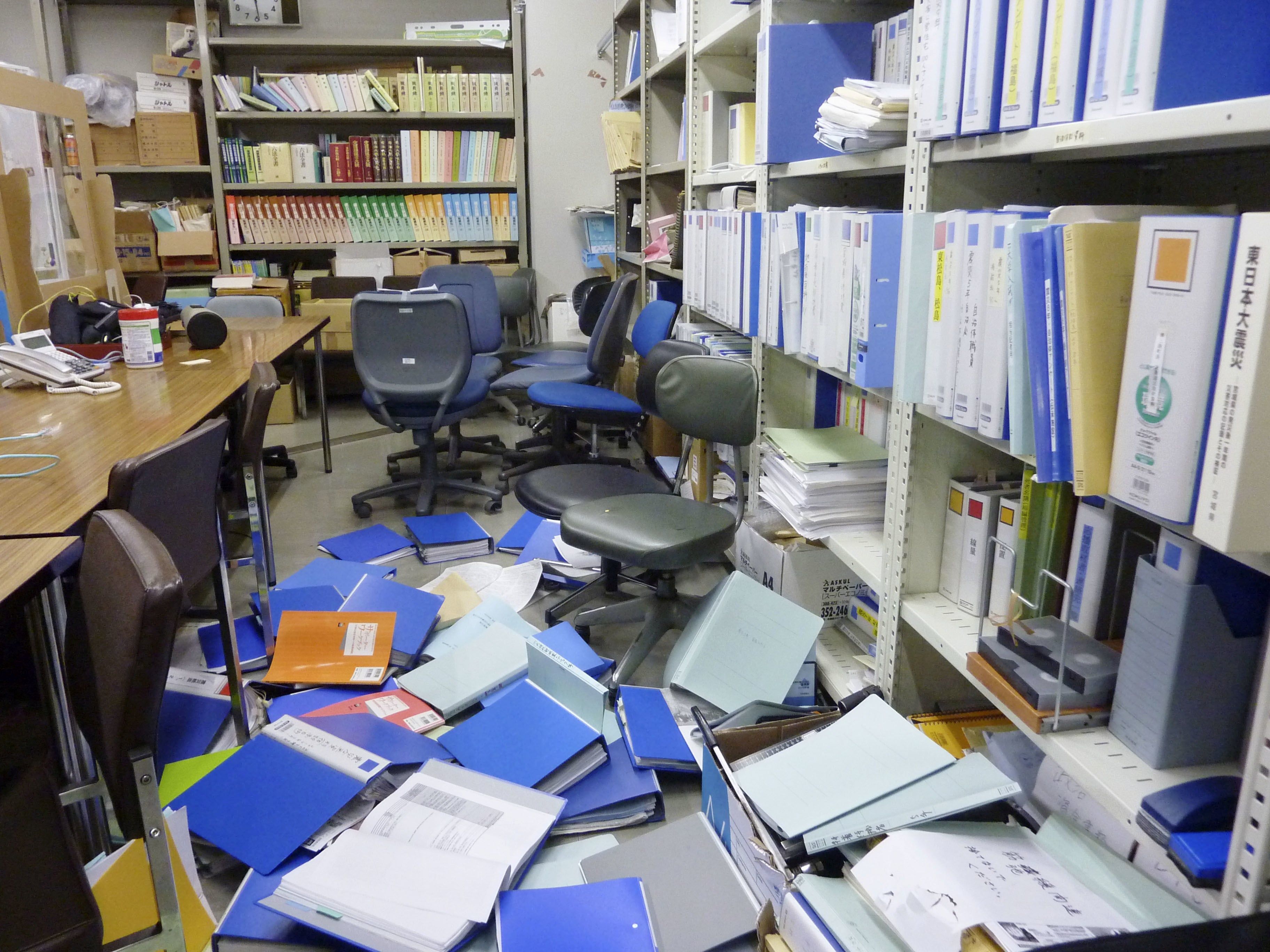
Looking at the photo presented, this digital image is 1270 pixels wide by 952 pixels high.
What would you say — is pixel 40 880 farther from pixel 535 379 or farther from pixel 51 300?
pixel 535 379

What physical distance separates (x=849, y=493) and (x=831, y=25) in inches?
43.0

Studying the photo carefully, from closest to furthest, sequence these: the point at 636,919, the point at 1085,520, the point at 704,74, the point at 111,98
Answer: the point at 1085,520
the point at 636,919
the point at 704,74
the point at 111,98

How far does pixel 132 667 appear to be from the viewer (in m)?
0.92

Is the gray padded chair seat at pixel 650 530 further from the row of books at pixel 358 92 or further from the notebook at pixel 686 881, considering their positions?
the row of books at pixel 358 92

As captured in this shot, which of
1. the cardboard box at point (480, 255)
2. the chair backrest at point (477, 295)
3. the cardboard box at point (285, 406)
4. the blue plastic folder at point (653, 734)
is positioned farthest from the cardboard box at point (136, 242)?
the blue plastic folder at point (653, 734)

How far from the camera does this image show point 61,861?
3.40 ft

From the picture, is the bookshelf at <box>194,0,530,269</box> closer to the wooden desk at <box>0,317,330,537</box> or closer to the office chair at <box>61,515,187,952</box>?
the wooden desk at <box>0,317,330,537</box>

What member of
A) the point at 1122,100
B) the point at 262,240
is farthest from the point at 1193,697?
the point at 262,240

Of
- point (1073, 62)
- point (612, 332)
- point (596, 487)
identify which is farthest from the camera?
point (612, 332)

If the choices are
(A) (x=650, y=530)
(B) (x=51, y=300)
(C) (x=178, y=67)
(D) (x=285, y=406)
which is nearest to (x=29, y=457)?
(A) (x=650, y=530)

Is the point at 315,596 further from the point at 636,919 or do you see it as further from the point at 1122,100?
the point at 1122,100

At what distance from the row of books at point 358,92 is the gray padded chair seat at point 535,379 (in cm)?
215

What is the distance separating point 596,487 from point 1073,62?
66.5 inches

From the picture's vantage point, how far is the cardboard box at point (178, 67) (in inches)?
198
